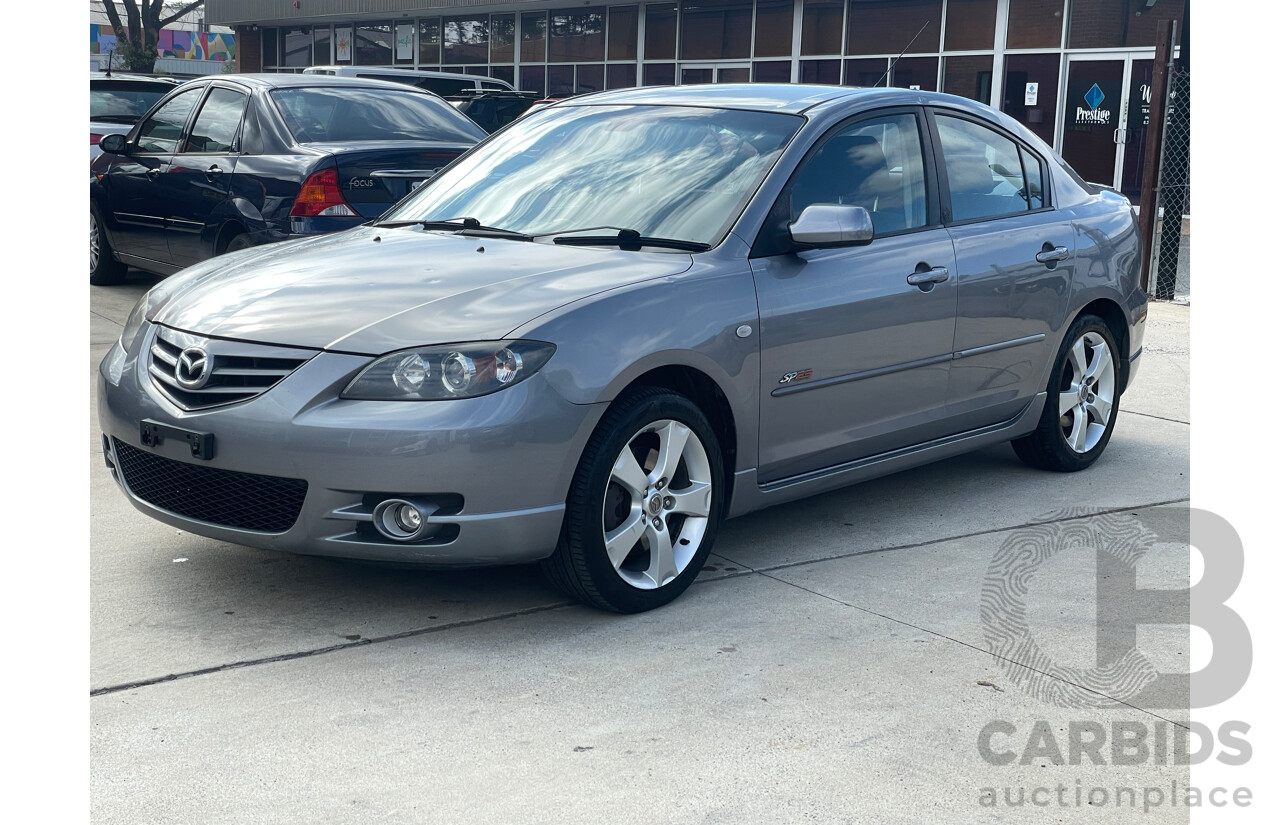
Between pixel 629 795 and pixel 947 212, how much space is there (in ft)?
10.1

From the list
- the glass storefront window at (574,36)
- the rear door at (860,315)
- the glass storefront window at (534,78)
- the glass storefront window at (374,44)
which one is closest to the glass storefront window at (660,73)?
the glass storefront window at (574,36)

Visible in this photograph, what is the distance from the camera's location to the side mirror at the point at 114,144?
9.42 metres

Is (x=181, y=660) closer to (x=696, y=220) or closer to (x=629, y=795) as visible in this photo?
(x=629, y=795)

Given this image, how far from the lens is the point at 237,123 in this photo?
8.69 m

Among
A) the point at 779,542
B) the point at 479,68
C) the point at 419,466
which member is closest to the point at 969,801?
the point at 419,466

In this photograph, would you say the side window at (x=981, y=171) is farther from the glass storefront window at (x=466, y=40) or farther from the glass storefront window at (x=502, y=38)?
the glass storefront window at (x=466, y=40)

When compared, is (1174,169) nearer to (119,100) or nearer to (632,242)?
(632,242)

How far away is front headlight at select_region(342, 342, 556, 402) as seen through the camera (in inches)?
150

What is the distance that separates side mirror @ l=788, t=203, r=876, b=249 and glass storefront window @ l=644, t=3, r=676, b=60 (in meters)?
21.8

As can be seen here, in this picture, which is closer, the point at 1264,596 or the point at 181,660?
the point at 181,660

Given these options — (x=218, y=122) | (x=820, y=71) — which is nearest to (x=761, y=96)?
(x=218, y=122)

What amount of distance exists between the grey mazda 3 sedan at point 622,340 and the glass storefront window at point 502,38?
81.9 feet
